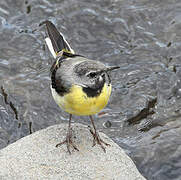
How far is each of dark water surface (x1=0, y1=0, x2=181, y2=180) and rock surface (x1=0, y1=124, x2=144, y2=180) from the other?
1.04 m

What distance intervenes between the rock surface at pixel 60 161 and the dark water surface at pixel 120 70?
1.04 metres

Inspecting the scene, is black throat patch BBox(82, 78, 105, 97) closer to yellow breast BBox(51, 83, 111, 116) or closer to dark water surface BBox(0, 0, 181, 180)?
yellow breast BBox(51, 83, 111, 116)

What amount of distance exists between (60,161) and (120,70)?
3597mm

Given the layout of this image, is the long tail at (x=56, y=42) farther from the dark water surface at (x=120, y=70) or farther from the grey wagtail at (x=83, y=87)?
the dark water surface at (x=120, y=70)

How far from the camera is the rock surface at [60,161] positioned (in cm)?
622

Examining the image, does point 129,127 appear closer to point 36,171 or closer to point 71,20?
point 36,171

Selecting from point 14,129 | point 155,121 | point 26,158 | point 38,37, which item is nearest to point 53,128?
point 26,158

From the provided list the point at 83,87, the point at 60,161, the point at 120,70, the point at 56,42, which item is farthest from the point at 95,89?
the point at 120,70

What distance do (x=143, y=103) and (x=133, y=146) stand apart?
1193 mm

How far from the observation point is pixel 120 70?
9.61 m

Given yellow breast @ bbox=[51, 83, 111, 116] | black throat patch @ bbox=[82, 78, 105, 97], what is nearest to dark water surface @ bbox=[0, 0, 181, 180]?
yellow breast @ bbox=[51, 83, 111, 116]

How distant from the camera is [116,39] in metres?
10.2

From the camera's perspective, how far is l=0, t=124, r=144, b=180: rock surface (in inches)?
245

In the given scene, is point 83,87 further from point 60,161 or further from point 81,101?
point 60,161
